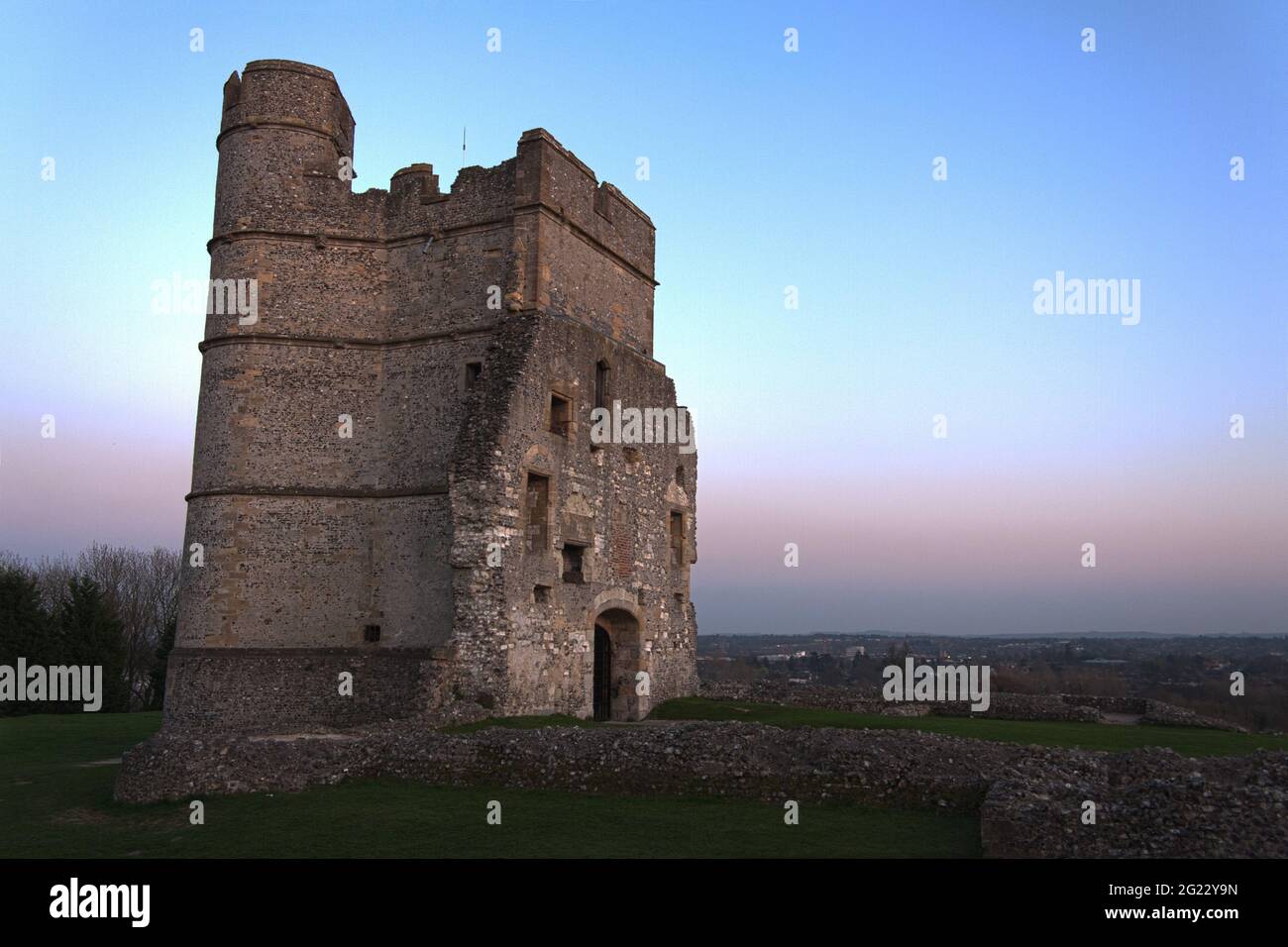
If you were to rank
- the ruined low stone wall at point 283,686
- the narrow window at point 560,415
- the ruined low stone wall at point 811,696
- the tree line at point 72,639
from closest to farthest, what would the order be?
the ruined low stone wall at point 283,686
the narrow window at point 560,415
the ruined low stone wall at point 811,696
the tree line at point 72,639

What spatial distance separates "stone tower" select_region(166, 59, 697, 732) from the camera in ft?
65.4

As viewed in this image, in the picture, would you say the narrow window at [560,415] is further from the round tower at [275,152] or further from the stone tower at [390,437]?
the round tower at [275,152]

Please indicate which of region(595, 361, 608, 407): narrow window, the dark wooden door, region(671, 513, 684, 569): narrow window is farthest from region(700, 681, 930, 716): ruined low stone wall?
region(595, 361, 608, 407): narrow window

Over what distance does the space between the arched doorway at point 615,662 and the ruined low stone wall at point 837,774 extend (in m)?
8.20

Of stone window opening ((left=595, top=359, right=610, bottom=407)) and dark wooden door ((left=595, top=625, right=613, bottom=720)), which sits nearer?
stone window opening ((left=595, top=359, right=610, bottom=407))

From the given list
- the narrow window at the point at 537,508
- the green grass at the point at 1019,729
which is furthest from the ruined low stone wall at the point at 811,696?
the narrow window at the point at 537,508

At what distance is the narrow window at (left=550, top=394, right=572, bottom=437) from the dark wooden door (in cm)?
489

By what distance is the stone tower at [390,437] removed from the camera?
1992cm

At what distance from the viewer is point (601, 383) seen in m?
22.9

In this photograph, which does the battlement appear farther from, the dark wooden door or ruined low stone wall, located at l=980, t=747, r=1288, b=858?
ruined low stone wall, located at l=980, t=747, r=1288, b=858

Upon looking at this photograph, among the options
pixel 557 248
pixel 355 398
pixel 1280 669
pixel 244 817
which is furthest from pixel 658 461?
pixel 1280 669

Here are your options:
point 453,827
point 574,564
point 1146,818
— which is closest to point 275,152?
point 574,564

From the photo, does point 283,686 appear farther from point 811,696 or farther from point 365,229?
point 811,696

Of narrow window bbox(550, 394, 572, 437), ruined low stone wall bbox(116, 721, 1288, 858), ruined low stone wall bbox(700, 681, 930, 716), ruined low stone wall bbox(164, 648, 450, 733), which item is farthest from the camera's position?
ruined low stone wall bbox(700, 681, 930, 716)
